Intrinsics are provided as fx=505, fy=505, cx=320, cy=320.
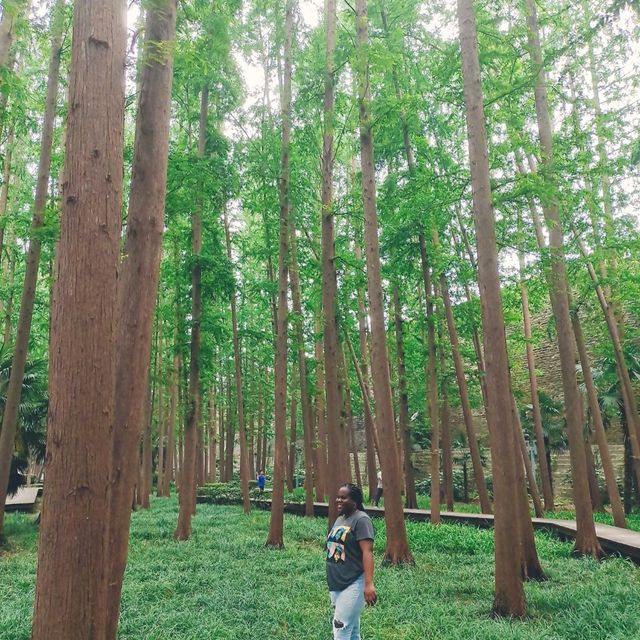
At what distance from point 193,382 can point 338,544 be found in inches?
319

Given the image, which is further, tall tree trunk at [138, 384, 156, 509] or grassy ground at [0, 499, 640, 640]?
tall tree trunk at [138, 384, 156, 509]

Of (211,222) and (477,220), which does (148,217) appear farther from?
(211,222)

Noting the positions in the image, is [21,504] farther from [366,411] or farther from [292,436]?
[366,411]

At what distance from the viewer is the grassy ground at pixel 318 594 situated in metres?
5.35

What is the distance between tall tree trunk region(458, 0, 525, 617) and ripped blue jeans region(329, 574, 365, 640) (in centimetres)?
251

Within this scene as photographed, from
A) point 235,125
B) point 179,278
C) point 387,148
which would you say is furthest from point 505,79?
point 179,278

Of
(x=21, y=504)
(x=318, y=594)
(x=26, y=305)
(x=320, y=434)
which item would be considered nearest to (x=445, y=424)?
(x=320, y=434)

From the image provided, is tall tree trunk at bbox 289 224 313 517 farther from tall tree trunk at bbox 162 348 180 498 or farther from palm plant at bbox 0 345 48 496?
palm plant at bbox 0 345 48 496

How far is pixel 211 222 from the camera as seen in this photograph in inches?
539

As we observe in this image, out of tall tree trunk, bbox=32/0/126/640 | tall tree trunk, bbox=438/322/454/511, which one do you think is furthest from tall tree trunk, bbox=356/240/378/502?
tall tree trunk, bbox=32/0/126/640

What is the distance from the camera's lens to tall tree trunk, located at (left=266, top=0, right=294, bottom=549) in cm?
1060

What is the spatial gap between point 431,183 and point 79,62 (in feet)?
22.3

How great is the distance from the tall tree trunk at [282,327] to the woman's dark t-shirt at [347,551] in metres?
6.23

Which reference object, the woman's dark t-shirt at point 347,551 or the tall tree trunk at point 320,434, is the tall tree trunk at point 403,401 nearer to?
the tall tree trunk at point 320,434
